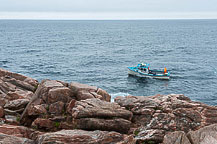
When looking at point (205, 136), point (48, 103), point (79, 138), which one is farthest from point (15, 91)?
point (205, 136)

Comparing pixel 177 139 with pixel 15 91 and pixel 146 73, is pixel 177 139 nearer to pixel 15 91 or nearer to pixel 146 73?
pixel 15 91

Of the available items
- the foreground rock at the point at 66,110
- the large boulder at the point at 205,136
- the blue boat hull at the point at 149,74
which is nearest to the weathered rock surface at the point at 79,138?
the foreground rock at the point at 66,110

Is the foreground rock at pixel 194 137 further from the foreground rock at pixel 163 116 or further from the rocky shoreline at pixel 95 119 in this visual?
the foreground rock at pixel 163 116

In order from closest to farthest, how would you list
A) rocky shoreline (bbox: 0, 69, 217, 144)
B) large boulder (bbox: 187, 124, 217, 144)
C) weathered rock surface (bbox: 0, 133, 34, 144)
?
large boulder (bbox: 187, 124, 217, 144), weathered rock surface (bbox: 0, 133, 34, 144), rocky shoreline (bbox: 0, 69, 217, 144)

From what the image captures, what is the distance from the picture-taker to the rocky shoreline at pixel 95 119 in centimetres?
1345

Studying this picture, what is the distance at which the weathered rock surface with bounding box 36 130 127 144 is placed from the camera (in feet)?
42.9

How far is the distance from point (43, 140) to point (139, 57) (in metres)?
90.6

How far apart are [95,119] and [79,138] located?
284 cm

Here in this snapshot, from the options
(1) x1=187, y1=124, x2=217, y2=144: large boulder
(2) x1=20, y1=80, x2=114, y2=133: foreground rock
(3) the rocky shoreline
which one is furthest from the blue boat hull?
(1) x1=187, y1=124, x2=217, y2=144: large boulder

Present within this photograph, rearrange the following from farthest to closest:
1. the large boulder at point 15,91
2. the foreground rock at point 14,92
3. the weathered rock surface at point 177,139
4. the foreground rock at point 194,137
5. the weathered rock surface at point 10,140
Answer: the large boulder at point 15,91 → the foreground rock at point 14,92 → the weathered rock surface at point 10,140 → the weathered rock surface at point 177,139 → the foreground rock at point 194,137

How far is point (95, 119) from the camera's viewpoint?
1606 centimetres

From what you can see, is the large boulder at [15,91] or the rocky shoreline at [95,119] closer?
the rocky shoreline at [95,119]

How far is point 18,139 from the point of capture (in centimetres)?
1350

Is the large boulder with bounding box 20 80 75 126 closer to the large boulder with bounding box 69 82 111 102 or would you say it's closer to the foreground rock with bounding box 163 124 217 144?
the large boulder with bounding box 69 82 111 102
